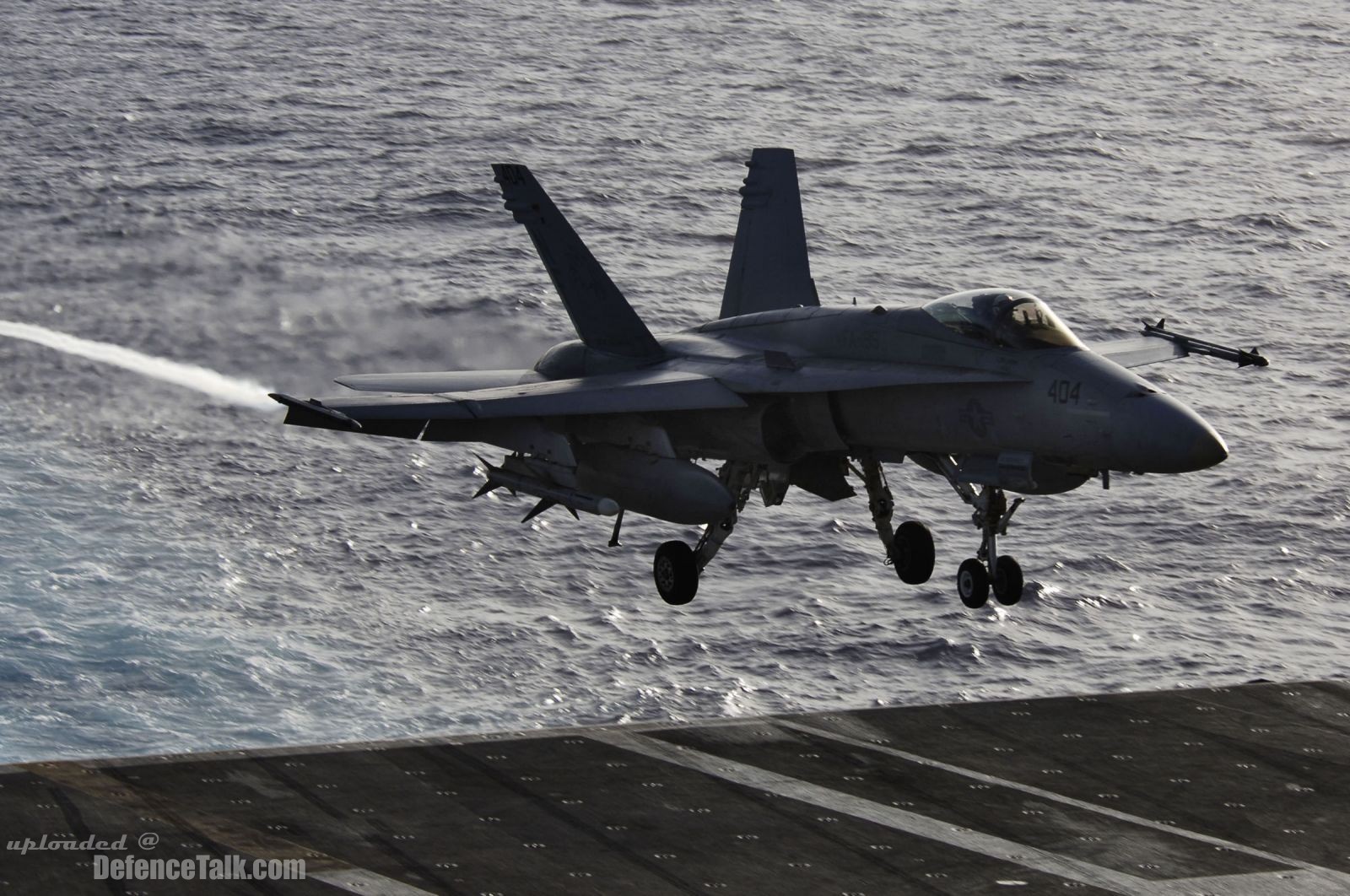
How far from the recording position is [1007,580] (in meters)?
29.9

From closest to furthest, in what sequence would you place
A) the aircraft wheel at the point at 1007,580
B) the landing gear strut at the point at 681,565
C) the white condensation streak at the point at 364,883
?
1. the aircraft wheel at the point at 1007,580
2. the landing gear strut at the point at 681,565
3. the white condensation streak at the point at 364,883

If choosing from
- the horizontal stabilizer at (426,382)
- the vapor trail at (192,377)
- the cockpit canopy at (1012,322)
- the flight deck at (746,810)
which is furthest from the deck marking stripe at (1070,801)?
the vapor trail at (192,377)

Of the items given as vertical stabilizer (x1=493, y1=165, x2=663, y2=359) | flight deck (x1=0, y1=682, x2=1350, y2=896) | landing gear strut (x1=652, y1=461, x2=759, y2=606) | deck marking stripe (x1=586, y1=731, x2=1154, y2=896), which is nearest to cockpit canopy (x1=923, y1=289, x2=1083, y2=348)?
landing gear strut (x1=652, y1=461, x2=759, y2=606)

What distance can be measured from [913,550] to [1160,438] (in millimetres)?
6621

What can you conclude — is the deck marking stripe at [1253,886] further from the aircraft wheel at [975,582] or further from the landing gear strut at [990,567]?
the aircraft wheel at [975,582]

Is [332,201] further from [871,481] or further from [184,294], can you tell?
[871,481]

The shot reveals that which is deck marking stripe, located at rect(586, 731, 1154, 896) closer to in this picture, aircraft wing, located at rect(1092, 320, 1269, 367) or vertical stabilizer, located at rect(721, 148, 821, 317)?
aircraft wing, located at rect(1092, 320, 1269, 367)

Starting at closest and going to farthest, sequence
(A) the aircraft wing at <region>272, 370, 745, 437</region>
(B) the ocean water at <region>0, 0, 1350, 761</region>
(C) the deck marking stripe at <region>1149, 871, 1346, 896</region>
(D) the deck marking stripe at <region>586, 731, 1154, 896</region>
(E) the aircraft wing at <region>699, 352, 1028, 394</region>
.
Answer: (E) the aircraft wing at <region>699, 352, 1028, 394</region> → (A) the aircraft wing at <region>272, 370, 745, 437</region> → (C) the deck marking stripe at <region>1149, 871, 1346, 896</region> → (D) the deck marking stripe at <region>586, 731, 1154, 896</region> → (B) the ocean water at <region>0, 0, 1350, 761</region>

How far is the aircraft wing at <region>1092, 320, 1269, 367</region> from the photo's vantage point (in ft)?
107

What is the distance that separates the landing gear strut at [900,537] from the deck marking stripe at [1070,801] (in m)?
15.2

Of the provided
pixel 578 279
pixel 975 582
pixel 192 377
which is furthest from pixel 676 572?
pixel 192 377

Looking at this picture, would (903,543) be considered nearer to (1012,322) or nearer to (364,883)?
(1012,322)

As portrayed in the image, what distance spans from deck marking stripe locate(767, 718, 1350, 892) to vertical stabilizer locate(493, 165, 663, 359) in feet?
64.9

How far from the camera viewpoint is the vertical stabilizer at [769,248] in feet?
124
